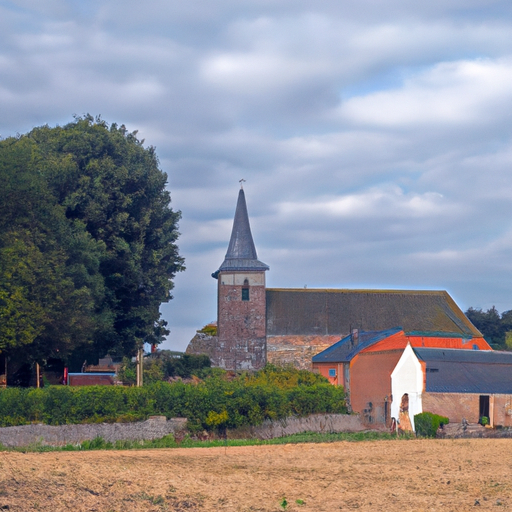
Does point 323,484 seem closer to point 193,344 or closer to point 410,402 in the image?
point 410,402

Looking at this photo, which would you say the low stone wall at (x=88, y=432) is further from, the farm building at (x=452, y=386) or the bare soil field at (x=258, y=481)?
the farm building at (x=452, y=386)

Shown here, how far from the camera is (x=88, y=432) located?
24453 mm

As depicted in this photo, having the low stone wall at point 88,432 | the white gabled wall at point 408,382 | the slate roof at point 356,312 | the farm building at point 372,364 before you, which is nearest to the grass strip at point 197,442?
the low stone wall at point 88,432

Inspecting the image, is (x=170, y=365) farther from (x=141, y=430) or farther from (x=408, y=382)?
(x=141, y=430)

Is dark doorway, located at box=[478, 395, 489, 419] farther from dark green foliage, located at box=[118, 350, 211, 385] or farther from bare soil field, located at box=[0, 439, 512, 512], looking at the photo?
dark green foliage, located at box=[118, 350, 211, 385]

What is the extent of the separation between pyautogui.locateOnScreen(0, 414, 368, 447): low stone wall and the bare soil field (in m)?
3.87

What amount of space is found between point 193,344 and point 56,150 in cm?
2582

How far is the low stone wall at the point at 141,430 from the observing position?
2359 centimetres

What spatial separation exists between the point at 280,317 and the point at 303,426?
31.0m

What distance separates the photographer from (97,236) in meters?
34.7

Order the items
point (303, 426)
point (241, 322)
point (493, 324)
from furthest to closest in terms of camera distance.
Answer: point (493, 324)
point (241, 322)
point (303, 426)

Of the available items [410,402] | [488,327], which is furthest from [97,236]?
[488,327]

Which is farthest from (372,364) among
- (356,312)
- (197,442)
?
(356,312)

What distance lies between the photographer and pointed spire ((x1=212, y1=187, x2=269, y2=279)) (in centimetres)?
5881
